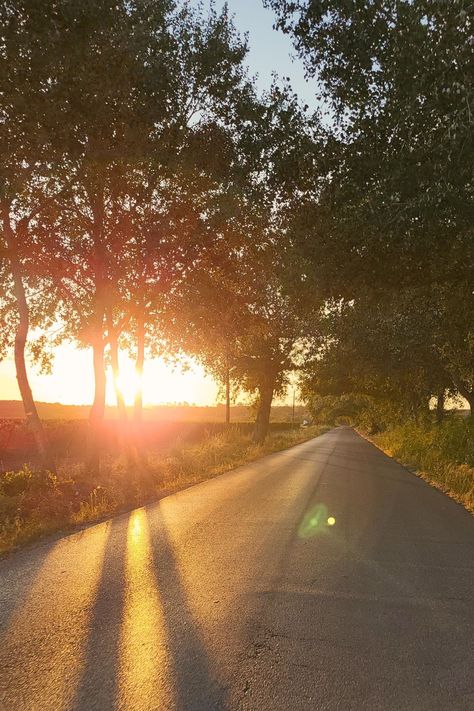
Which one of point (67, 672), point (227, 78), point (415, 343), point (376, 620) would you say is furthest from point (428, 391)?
point (67, 672)

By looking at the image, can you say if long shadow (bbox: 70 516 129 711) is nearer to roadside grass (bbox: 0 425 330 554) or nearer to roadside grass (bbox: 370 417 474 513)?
Result: roadside grass (bbox: 0 425 330 554)

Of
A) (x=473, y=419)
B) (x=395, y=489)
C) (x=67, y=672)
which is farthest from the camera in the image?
(x=473, y=419)

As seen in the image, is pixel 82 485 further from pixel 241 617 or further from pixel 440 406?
pixel 440 406

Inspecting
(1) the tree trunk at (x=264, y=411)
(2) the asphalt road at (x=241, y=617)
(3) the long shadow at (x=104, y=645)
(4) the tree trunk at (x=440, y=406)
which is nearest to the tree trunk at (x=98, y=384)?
(2) the asphalt road at (x=241, y=617)

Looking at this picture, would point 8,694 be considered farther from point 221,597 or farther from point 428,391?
point 428,391

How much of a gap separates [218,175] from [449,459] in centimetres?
1210

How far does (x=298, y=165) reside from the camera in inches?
394

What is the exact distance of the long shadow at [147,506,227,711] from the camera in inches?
130

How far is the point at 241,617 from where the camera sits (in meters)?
4.74

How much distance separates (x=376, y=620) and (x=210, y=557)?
2668 mm

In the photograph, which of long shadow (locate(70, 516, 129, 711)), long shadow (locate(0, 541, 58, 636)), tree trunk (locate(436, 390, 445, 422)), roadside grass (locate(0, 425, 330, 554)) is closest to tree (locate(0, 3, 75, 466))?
roadside grass (locate(0, 425, 330, 554))

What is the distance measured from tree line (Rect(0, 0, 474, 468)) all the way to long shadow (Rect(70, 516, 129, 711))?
6290 millimetres

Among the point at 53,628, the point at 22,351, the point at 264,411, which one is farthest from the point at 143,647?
the point at 264,411

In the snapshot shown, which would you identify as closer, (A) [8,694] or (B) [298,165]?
(A) [8,694]
